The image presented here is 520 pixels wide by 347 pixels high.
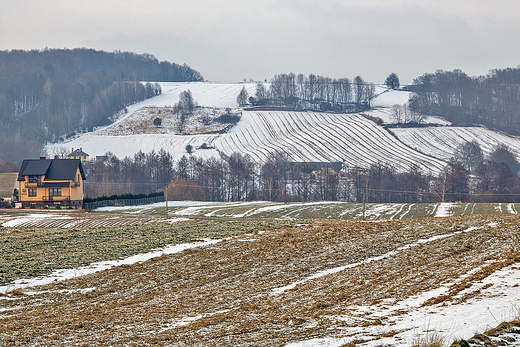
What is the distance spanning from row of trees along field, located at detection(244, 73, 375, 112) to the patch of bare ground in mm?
148720

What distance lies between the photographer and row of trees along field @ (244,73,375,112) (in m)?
173

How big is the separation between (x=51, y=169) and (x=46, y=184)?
286cm

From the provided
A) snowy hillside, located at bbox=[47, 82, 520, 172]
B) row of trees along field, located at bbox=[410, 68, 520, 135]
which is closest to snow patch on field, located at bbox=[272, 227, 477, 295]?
snowy hillside, located at bbox=[47, 82, 520, 172]

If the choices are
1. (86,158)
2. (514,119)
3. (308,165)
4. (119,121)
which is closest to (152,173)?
(86,158)

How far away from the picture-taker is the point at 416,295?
13430 millimetres

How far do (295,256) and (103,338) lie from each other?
12.4m

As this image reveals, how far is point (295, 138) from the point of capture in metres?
135

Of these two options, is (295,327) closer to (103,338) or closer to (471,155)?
(103,338)

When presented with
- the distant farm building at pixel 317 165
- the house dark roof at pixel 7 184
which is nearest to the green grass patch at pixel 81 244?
the house dark roof at pixel 7 184

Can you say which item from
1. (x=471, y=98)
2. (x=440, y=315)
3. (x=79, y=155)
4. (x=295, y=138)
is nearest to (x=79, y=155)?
(x=79, y=155)

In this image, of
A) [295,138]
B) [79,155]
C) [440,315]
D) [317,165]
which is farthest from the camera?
[295,138]

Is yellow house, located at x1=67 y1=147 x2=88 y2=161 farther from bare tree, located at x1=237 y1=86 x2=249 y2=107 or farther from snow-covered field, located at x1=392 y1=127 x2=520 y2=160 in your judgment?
snow-covered field, located at x1=392 y1=127 x2=520 y2=160

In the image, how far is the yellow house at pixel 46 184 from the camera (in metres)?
75.2

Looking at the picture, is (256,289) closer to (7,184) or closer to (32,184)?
(32,184)
